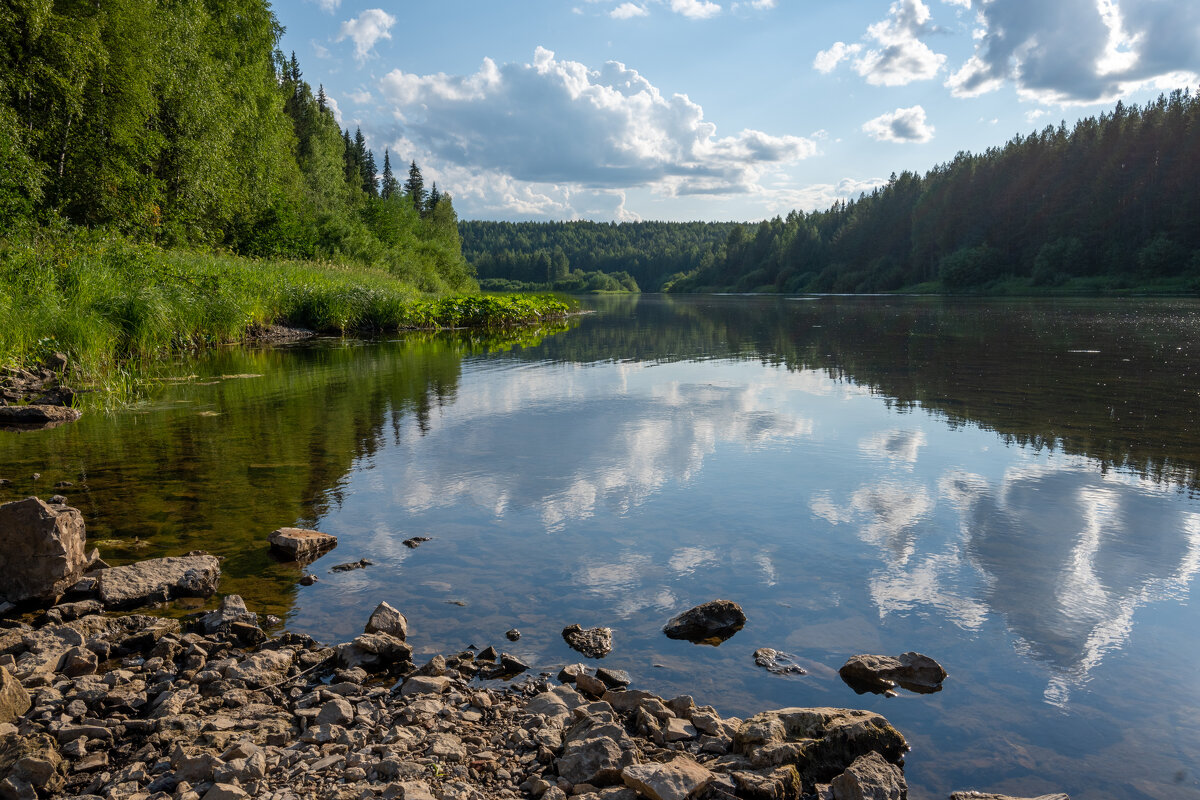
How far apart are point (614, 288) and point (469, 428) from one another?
170 metres

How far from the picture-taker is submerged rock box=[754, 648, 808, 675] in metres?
4.09

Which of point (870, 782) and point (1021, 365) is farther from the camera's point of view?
point (1021, 365)

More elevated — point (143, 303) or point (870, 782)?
point (143, 303)

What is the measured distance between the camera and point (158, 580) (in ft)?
16.6

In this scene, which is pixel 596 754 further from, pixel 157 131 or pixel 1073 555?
pixel 157 131

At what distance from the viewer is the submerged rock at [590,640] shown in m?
4.30

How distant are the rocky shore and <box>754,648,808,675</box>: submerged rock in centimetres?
61

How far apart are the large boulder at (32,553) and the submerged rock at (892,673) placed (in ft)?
17.0

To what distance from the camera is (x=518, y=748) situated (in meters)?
3.36

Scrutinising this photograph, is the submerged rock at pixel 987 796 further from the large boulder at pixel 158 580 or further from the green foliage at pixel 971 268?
the green foliage at pixel 971 268

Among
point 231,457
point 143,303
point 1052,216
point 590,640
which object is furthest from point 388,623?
point 1052,216

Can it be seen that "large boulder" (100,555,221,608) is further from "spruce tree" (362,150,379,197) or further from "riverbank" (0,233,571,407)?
"spruce tree" (362,150,379,197)

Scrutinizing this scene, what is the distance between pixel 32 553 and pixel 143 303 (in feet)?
42.8

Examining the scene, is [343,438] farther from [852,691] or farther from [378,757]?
[852,691]
